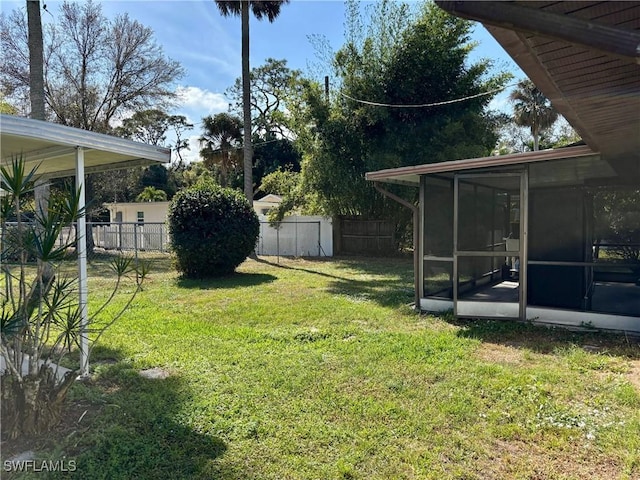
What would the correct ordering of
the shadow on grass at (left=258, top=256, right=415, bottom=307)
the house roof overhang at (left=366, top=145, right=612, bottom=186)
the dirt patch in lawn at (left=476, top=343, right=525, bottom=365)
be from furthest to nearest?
the shadow on grass at (left=258, top=256, right=415, bottom=307)
the house roof overhang at (left=366, top=145, right=612, bottom=186)
the dirt patch in lawn at (left=476, top=343, right=525, bottom=365)

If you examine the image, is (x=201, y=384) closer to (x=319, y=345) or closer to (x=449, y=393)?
(x=319, y=345)

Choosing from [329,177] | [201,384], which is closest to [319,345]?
[201,384]

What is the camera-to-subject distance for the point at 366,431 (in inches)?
115

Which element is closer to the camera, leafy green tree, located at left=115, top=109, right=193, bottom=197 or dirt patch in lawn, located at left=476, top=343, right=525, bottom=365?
dirt patch in lawn, located at left=476, top=343, right=525, bottom=365

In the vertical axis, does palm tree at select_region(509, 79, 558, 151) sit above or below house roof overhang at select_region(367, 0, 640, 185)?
above

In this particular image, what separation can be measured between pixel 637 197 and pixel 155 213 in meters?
19.7

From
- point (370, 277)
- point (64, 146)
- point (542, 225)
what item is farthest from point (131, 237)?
point (542, 225)

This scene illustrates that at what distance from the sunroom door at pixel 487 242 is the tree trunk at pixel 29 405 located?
515cm

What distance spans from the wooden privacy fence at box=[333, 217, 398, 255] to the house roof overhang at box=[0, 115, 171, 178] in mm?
11711

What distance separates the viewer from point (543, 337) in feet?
17.2

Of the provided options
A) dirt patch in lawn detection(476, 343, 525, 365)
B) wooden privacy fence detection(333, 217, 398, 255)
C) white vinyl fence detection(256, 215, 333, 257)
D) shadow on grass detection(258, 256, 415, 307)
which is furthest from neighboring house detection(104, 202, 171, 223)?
dirt patch in lawn detection(476, 343, 525, 365)

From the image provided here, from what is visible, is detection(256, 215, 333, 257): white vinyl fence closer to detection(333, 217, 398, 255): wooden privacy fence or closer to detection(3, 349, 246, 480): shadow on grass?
detection(333, 217, 398, 255): wooden privacy fence

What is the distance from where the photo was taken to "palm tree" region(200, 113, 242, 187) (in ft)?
74.8

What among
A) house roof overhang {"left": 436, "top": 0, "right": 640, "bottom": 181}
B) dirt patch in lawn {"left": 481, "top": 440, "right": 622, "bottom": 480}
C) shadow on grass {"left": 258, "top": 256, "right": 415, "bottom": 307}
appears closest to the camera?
house roof overhang {"left": 436, "top": 0, "right": 640, "bottom": 181}
